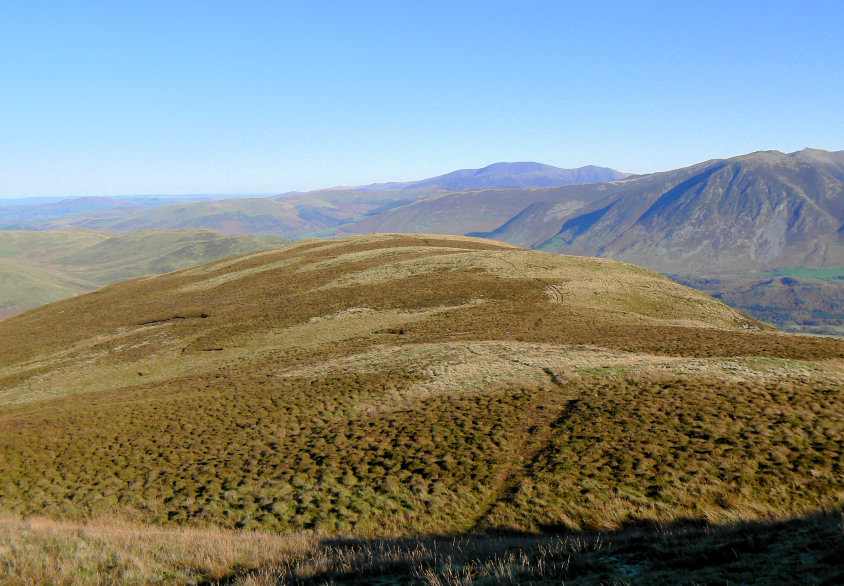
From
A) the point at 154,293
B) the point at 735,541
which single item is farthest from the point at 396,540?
the point at 154,293

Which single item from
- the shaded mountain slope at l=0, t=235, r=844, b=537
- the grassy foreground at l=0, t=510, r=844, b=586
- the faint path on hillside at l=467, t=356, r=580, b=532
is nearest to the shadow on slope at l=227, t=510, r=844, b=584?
the grassy foreground at l=0, t=510, r=844, b=586

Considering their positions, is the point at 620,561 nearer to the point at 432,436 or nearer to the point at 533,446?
the point at 533,446

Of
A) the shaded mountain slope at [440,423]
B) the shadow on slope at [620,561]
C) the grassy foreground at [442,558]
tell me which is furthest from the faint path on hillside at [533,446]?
the shadow on slope at [620,561]

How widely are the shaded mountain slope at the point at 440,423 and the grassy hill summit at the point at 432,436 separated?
Answer: 0.12m

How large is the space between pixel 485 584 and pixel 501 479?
968 cm

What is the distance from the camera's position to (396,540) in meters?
14.3

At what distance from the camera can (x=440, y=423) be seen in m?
23.3

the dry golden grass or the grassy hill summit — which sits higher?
the dry golden grass

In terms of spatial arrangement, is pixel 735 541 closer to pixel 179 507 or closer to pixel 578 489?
pixel 578 489

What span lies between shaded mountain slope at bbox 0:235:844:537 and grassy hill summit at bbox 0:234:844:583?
0.12m

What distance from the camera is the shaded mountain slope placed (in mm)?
16391

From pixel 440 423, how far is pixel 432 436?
137 centimetres

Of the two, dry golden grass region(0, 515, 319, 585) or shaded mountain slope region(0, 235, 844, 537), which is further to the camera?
shaded mountain slope region(0, 235, 844, 537)

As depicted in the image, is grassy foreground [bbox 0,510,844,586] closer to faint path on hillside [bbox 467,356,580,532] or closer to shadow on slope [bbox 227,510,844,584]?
shadow on slope [bbox 227,510,844,584]
